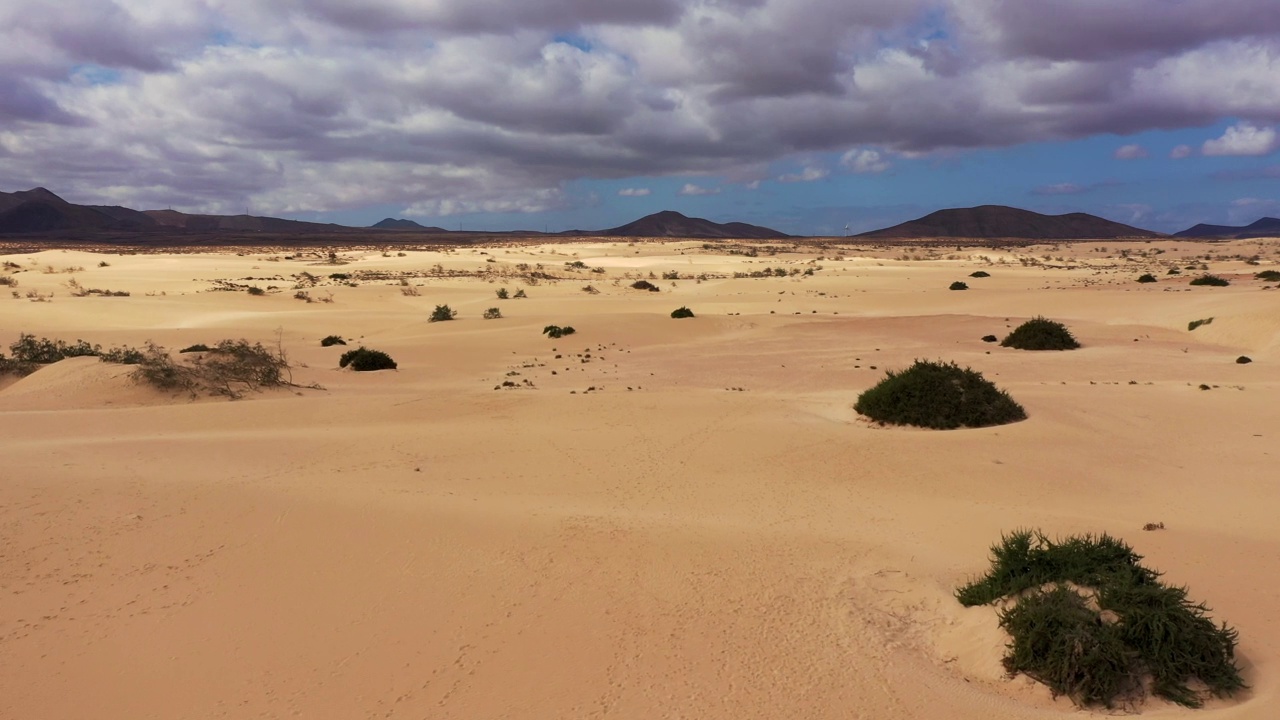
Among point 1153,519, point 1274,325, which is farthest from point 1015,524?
point 1274,325

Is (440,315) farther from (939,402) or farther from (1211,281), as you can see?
(1211,281)

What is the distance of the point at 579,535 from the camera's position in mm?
7809

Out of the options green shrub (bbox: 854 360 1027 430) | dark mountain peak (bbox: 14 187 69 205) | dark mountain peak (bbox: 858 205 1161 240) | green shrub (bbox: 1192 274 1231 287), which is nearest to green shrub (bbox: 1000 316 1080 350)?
green shrub (bbox: 854 360 1027 430)

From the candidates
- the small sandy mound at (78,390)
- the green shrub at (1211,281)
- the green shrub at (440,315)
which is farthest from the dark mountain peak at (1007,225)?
the small sandy mound at (78,390)

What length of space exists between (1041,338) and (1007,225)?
168884mm

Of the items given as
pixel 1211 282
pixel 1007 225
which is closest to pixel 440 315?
pixel 1211 282

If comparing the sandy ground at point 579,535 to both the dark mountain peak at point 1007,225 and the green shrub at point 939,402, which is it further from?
the dark mountain peak at point 1007,225

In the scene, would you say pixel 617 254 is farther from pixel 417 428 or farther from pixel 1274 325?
pixel 417 428

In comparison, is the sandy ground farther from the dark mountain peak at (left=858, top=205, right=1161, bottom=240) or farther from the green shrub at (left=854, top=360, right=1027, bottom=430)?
the dark mountain peak at (left=858, top=205, right=1161, bottom=240)

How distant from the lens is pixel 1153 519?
28.8 feet

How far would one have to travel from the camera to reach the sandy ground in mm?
5207

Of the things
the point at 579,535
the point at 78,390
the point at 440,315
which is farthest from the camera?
the point at 440,315

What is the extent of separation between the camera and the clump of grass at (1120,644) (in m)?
5.04

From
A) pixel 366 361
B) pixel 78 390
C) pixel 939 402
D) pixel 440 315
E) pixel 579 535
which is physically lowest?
pixel 440 315
